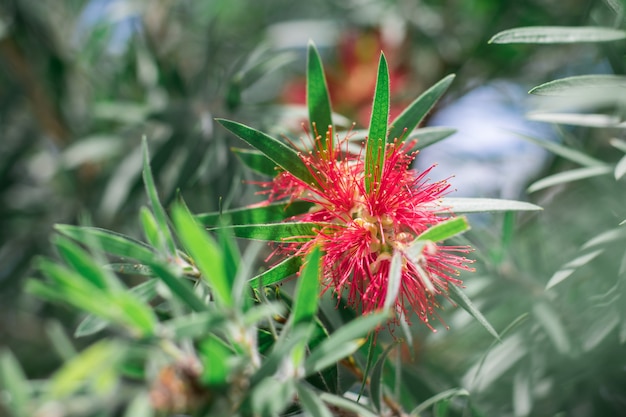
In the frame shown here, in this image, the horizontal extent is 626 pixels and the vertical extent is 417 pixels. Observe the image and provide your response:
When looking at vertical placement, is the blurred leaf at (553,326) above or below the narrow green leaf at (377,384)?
below

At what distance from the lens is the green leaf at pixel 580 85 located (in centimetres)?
87

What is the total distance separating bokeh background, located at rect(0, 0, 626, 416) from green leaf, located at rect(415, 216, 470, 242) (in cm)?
35

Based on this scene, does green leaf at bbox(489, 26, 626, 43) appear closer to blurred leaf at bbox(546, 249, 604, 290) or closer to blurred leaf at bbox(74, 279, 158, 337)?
blurred leaf at bbox(546, 249, 604, 290)

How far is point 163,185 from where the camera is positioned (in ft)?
4.61

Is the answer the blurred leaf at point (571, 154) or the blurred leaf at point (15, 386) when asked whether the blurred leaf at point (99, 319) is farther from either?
the blurred leaf at point (571, 154)

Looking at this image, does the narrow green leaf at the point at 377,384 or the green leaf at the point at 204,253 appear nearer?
the green leaf at the point at 204,253

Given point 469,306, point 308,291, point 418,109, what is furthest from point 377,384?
point 418,109

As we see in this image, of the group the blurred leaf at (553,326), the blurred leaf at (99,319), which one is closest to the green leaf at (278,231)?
the blurred leaf at (99,319)

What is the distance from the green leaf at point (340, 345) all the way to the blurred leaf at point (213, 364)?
0.09 metres

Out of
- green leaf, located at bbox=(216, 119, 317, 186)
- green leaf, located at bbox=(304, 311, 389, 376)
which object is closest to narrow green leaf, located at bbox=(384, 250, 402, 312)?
green leaf, located at bbox=(304, 311, 389, 376)

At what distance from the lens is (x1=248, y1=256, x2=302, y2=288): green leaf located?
31.1 inches

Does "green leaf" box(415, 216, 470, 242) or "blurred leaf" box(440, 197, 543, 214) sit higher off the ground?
"green leaf" box(415, 216, 470, 242)

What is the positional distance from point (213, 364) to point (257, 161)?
18.5 inches

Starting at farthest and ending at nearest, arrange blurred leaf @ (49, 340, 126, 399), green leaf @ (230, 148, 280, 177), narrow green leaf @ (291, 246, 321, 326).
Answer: green leaf @ (230, 148, 280, 177), narrow green leaf @ (291, 246, 321, 326), blurred leaf @ (49, 340, 126, 399)
